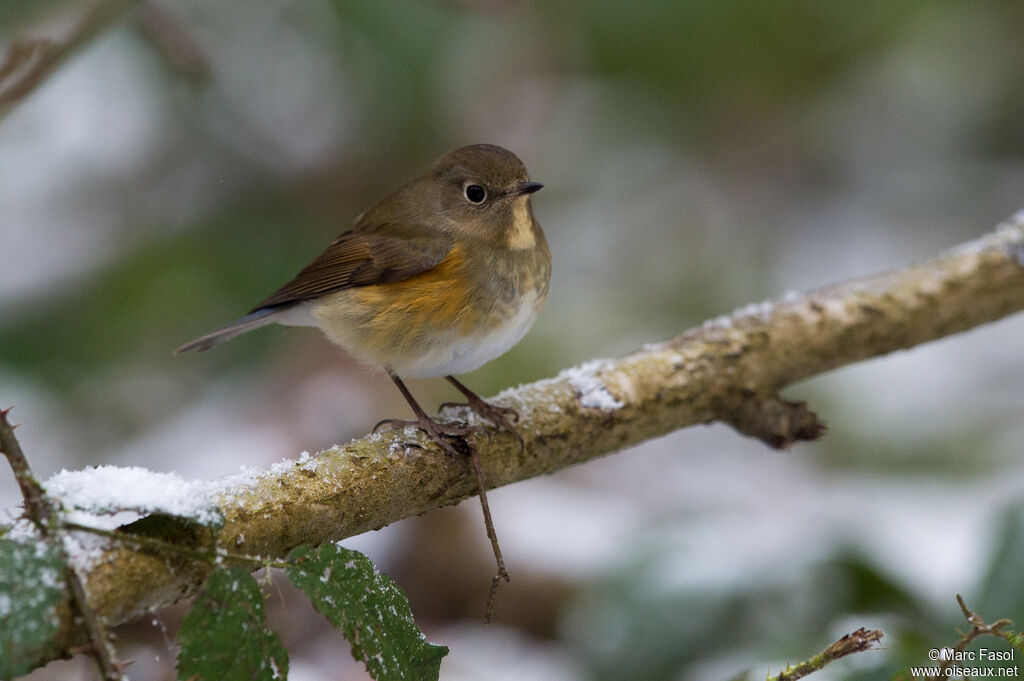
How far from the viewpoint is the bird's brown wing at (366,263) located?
2451 millimetres

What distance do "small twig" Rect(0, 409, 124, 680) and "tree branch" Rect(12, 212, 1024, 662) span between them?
0.38ft

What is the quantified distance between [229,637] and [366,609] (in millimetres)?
212

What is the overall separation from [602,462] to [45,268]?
2.78 m

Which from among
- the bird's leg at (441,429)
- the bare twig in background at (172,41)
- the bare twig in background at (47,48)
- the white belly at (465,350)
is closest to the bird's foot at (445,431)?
the bird's leg at (441,429)

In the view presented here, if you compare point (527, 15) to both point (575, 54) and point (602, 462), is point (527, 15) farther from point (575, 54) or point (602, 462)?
point (602, 462)

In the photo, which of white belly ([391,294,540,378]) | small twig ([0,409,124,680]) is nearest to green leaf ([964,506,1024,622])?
white belly ([391,294,540,378])

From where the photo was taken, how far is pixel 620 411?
231 centimetres

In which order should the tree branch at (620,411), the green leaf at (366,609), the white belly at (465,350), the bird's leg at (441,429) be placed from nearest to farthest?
1. the green leaf at (366,609)
2. the tree branch at (620,411)
3. the bird's leg at (441,429)
4. the white belly at (465,350)

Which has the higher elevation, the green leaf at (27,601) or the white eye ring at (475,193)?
the white eye ring at (475,193)

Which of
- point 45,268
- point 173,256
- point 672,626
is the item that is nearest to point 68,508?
point 672,626

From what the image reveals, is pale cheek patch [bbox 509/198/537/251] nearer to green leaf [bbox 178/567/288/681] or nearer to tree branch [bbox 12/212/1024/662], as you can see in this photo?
tree branch [bbox 12/212/1024/662]

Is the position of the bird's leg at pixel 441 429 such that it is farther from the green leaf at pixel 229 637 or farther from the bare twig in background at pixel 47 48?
the bare twig in background at pixel 47 48

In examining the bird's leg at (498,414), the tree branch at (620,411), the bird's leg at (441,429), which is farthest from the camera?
the bird's leg at (498,414)

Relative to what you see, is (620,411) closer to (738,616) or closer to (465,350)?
(465,350)
